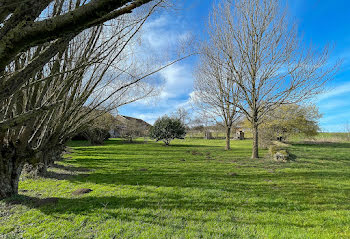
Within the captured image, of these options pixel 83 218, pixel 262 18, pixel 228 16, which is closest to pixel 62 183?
pixel 83 218

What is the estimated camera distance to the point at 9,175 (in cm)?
427

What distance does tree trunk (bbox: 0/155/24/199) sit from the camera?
4.11 m

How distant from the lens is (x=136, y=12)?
11.8 ft

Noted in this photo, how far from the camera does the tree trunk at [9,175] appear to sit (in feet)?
13.5

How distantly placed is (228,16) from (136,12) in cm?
888

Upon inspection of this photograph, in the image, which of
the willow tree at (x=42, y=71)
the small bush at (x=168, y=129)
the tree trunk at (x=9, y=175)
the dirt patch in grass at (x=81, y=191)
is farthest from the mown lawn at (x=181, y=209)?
the small bush at (x=168, y=129)

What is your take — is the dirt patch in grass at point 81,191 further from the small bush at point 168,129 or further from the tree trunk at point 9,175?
the small bush at point 168,129

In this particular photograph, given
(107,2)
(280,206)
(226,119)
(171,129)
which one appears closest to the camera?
(107,2)

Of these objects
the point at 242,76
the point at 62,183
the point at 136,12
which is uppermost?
the point at 242,76

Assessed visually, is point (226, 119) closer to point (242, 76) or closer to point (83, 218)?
point (242, 76)

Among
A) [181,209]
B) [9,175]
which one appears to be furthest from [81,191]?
[181,209]

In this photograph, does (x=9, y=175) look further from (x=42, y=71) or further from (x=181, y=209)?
(x=181, y=209)

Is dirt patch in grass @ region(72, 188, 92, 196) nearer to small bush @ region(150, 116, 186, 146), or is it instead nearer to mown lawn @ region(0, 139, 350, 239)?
mown lawn @ region(0, 139, 350, 239)

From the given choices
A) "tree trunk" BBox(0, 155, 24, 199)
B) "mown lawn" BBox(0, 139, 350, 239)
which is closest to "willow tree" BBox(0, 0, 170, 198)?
"tree trunk" BBox(0, 155, 24, 199)
